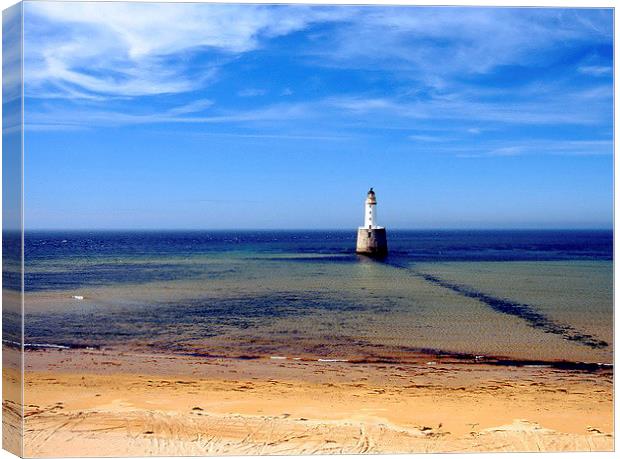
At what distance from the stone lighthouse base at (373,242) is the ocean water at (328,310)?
1.29ft

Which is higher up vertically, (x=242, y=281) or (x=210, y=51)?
(x=210, y=51)

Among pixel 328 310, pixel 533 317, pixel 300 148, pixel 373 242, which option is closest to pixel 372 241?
pixel 373 242

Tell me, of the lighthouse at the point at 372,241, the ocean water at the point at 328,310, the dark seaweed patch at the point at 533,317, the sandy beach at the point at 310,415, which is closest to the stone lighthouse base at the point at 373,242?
the lighthouse at the point at 372,241

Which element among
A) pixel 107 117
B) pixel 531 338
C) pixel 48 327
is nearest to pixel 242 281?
pixel 48 327

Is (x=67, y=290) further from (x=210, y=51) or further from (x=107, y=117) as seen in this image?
(x=210, y=51)

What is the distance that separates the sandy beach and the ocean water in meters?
1.31

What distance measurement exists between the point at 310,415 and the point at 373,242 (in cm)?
1449

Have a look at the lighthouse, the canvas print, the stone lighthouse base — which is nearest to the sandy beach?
the canvas print

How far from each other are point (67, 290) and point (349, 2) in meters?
10.2

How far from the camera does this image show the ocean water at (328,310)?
798 cm

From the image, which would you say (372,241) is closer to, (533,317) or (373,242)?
(373,242)

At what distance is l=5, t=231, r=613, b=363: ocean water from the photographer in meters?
7.98

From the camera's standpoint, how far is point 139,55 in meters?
5.51

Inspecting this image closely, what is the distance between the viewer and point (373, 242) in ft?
63.7
